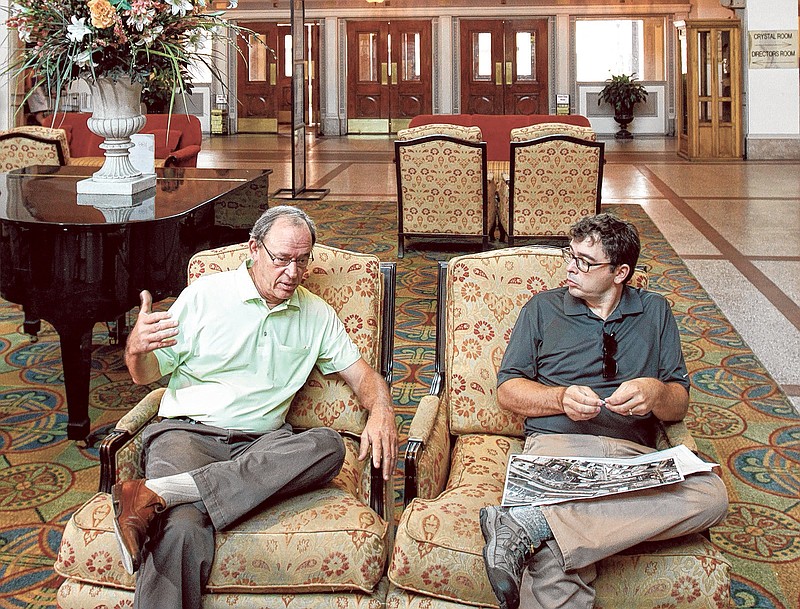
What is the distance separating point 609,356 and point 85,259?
6.67 feet

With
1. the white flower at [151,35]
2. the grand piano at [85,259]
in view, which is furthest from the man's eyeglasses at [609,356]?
the white flower at [151,35]

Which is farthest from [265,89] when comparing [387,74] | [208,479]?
[208,479]

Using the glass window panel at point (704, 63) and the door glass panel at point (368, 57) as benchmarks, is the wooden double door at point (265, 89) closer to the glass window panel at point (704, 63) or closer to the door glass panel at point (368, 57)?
the door glass panel at point (368, 57)

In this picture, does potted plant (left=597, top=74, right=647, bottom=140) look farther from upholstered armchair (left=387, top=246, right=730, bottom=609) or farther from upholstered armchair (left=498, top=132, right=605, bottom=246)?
upholstered armchair (left=387, top=246, right=730, bottom=609)

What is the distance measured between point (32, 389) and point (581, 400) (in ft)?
9.84

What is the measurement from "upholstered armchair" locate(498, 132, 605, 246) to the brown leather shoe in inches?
215

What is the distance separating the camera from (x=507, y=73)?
67.9 feet

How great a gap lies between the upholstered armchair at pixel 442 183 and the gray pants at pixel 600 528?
17.0ft

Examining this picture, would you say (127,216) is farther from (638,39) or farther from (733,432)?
(638,39)

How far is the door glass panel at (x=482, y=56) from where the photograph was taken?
20.7 m

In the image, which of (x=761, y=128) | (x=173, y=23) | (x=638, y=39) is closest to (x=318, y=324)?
(x=173, y=23)

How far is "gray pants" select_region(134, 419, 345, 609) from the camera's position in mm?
2139

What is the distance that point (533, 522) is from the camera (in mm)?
2197

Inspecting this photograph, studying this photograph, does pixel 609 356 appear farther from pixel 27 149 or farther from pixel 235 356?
pixel 27 149
